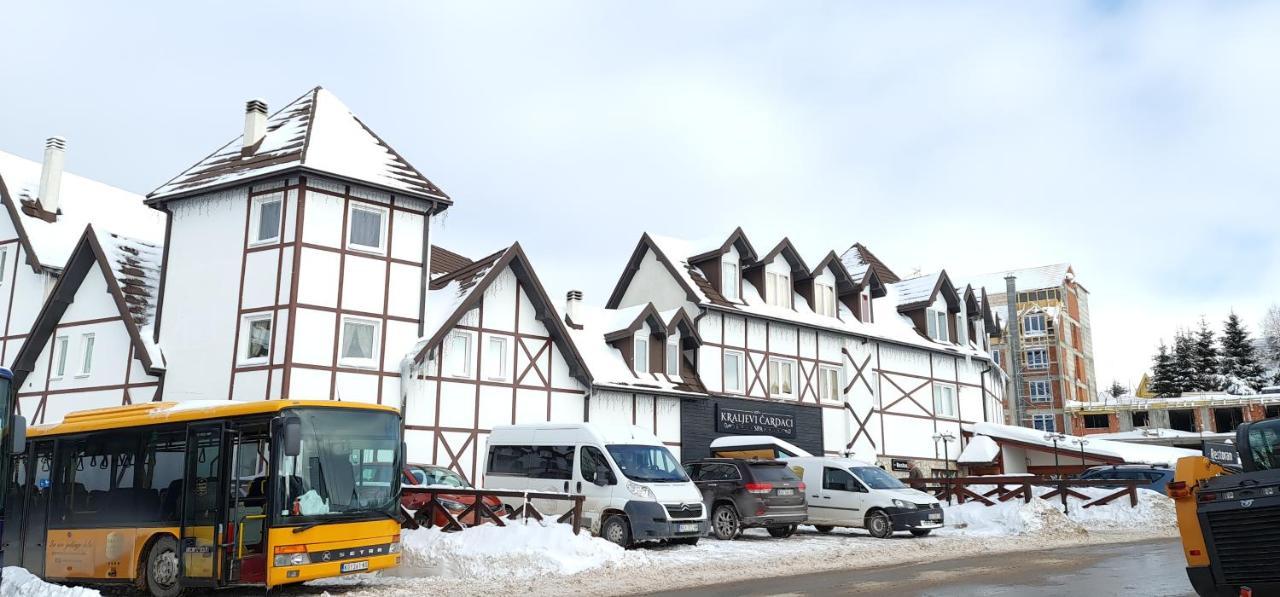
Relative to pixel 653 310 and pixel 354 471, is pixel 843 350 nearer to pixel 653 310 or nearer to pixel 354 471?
pixel 653 310

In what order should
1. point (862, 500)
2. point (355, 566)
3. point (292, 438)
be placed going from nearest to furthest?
point (292, 438) < point (355, 566) < point (862, 500)

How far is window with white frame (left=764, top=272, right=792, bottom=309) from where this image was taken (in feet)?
118

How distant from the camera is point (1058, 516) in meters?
22.9

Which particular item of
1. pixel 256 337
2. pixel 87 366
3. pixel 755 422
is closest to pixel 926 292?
pixel 755 422

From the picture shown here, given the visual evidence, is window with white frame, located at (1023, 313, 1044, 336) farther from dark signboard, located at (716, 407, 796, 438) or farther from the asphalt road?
the asphalt road

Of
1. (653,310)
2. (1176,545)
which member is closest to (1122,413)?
(653,310)

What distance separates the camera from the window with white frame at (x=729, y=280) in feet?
113

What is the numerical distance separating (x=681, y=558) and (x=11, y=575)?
388 inches

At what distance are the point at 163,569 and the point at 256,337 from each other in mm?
11572

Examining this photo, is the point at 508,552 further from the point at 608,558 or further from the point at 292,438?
the point at 292,438

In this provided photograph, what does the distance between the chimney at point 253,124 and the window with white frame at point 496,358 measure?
8.34 m

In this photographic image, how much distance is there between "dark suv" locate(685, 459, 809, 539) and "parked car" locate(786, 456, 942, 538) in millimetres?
1642

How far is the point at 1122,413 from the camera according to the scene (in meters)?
72.2

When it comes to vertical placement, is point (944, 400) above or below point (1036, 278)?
below
